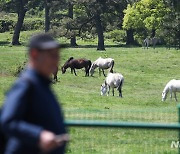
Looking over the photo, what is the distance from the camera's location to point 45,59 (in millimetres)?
5320

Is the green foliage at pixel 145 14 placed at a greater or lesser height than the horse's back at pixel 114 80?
greater

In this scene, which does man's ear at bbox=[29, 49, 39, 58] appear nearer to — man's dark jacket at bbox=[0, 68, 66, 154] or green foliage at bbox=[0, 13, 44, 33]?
man's dark jacket at bbox=[0, 68, 66, 154]

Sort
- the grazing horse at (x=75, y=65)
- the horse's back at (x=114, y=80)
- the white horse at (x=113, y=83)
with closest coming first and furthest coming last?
the white horse at (x=113, y=83)
the horse's back at (x=114, y=80)
the grazing horse at (x=75, y=65)

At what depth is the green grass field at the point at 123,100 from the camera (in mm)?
10305

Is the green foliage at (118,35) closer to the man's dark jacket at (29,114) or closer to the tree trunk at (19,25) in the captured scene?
the tree trunk at (19,25)

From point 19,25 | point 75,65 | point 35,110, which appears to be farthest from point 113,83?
point 19,25

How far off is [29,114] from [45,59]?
424 mm

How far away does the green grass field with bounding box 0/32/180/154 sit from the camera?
10.3m

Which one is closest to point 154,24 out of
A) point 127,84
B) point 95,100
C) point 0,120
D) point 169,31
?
point 169,31

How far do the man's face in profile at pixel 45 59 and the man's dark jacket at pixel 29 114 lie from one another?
0.07 metres

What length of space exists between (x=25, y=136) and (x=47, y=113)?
0.96ft

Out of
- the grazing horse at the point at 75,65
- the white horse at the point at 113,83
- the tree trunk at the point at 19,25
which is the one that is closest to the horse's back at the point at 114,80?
the white horse at the point at 113,83

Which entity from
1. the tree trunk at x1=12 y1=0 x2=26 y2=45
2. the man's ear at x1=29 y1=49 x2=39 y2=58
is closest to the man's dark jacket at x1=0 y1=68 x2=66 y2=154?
the man's ear at x1=29 y1=49 x2=39 y2=58

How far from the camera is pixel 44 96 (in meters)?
5.38
